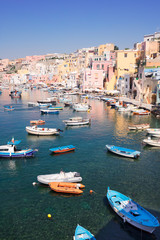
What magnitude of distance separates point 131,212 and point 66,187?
638 centimetres

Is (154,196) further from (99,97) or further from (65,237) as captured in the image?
(99,97)

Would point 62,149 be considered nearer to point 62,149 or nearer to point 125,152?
point 62,149

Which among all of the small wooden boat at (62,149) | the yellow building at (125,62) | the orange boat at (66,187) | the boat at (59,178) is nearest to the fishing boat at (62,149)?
the small wooden boat at (62,149)

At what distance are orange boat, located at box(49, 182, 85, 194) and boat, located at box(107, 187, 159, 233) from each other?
2929mm

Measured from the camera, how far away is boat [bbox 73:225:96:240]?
45.8ft

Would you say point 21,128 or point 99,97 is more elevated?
point 99,97

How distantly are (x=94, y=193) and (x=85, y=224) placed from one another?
4086mm

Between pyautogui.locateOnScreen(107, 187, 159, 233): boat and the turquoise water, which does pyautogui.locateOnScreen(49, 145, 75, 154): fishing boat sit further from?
pyautogui.locateOnScreen(107, 187, 159, 233): boat

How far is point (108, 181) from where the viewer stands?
21938mm

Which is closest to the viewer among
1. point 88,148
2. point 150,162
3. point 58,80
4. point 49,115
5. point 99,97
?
point 150,162

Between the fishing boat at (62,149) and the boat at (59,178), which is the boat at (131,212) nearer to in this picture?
the boat at (59,178)

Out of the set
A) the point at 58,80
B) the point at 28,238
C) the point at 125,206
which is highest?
the point at 58,80

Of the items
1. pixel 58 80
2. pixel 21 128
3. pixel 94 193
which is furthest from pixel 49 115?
pixel 58 80

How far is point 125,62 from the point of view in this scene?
95938mm
